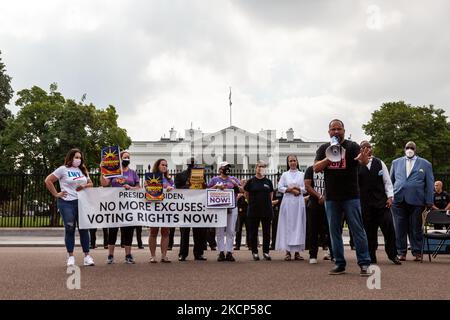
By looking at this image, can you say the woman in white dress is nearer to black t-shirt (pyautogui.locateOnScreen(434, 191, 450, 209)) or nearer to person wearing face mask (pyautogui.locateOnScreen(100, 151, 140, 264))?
person wearing face mask (pyautogui.locateOnScreen(100, 151, 140, 264))

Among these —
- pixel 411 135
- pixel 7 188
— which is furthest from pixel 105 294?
pixel 411 135

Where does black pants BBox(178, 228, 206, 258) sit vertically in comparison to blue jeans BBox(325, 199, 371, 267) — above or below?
below

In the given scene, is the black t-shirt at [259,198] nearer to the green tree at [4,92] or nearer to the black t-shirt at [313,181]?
the black t-shirt at [313,181]

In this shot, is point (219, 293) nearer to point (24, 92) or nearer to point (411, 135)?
point (24, 92)

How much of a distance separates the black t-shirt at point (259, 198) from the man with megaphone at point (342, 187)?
2943mm

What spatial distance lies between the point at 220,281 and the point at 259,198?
3662 mm

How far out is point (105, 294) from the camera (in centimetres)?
577

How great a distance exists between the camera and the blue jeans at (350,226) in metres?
7.23

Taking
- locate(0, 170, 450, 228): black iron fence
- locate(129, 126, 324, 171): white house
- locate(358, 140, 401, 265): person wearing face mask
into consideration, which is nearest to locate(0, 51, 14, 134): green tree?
locate(0, 170, 450, 228): black iron fence

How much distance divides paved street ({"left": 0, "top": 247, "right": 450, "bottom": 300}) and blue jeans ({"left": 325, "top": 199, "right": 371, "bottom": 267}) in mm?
320

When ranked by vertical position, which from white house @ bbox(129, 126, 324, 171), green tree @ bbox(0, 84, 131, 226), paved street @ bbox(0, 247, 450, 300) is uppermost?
white house @ bbox(129, 126, 324, 171)

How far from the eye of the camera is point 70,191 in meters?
8.84

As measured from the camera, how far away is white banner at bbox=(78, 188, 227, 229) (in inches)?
369
